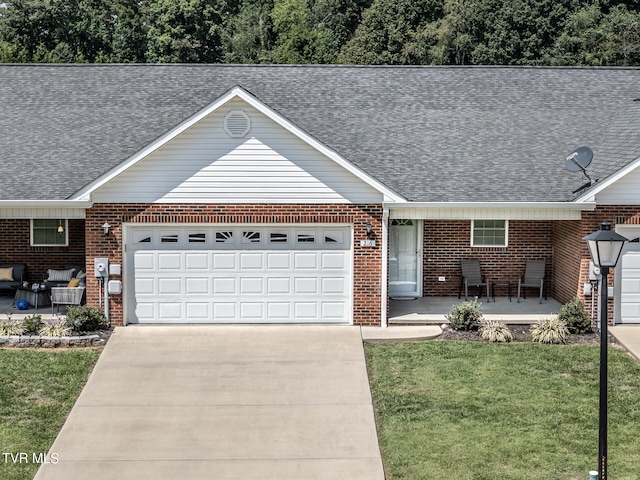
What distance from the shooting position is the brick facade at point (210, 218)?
18.9 metres

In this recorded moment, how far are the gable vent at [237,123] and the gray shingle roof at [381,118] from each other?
1990 millimetres

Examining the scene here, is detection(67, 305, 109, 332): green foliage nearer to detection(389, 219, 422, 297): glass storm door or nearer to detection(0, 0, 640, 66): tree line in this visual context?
detection(389, 219, 422, 297): glass storm door

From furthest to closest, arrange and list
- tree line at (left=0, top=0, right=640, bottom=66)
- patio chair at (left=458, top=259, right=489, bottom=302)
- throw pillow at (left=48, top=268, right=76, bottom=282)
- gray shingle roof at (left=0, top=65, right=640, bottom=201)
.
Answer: tree line at (left=0, top=0, right=640, bottom=66) < patio chair at (left=458, top=259, right=489, bottom=302) < throw pillow at (left=48, top=268, right=76, bottom=282) < gray shingle roof at (left=0, top=65, right=640, bottom=201)

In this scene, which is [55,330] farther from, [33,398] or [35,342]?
[33,398]

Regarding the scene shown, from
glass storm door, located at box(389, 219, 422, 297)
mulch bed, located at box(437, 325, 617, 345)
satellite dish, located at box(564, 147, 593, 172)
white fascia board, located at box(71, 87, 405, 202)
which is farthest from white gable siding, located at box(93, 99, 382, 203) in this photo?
satellite dish, located at box(564, 147, 593, 172)

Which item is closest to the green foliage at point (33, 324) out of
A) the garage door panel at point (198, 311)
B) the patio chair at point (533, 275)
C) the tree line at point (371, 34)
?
the garage door panel at point (198, 311)

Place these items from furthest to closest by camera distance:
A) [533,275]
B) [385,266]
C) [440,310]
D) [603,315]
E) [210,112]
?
[533,275]
[440,310]
[385,266]
[210,112]
[603,315]

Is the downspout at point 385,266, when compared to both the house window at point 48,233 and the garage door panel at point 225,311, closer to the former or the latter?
the garage door panel at point 225,311

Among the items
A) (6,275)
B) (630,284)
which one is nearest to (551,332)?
(630,284)

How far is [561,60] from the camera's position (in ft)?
184

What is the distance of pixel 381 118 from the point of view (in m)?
22.7

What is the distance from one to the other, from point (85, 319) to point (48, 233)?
183 inches

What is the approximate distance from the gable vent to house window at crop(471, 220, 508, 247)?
21.8ft

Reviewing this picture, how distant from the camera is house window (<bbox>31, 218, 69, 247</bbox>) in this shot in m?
22.3
